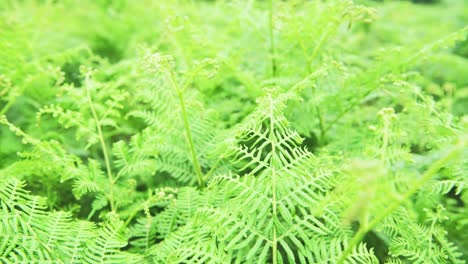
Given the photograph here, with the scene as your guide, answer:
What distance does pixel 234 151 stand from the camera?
143 cm

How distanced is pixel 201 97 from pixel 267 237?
0.91 m

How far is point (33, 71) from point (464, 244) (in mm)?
2534

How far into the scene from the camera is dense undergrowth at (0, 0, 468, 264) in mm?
1351

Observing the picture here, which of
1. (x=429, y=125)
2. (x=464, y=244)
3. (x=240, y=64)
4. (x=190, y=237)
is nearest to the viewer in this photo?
(x=190, y=237)

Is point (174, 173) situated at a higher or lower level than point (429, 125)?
lower

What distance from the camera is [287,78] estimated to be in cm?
207

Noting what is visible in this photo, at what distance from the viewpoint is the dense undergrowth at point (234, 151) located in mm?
1351

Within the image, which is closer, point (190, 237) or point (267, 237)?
point (267, 237)

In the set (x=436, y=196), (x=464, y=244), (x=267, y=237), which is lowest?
(x=464, y=244)

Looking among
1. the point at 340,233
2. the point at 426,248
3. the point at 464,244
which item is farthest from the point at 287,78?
the point at 464,244

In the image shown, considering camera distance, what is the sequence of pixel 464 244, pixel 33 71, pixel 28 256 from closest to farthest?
pixel 28 256 < pixel 464 244 < pixel 33 71

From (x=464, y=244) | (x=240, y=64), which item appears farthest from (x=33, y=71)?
(x=464, y=244)

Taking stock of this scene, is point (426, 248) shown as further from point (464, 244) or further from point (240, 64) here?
point (240, 64)

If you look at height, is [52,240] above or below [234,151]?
below
